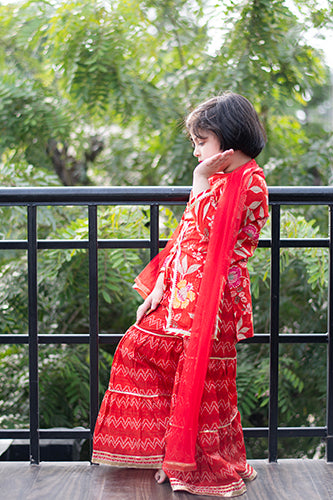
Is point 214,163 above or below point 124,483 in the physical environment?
above

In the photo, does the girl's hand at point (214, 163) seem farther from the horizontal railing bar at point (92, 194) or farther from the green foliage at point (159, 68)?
the green foliage at point (159, 68)

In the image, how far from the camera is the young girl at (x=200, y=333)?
149 centimetres

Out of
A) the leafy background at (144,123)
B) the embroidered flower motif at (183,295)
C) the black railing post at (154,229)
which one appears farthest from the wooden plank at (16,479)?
the leafy background at (144,123)

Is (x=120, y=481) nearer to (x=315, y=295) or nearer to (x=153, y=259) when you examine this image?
(x=153, y=259)

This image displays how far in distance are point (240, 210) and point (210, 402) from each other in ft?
1.89

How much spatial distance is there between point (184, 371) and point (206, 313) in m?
0.18

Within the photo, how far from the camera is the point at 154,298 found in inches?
64.0

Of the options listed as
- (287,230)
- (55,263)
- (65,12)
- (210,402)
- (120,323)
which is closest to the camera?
(210,402)

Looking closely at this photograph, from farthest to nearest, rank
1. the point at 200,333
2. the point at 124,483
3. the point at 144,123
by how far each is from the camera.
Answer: the point at 144,123, the point at 124,483, the point at 200,333

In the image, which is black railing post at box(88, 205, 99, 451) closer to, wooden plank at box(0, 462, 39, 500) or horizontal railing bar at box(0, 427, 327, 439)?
horizontal railing bar at box(0, 427, 327, 439)

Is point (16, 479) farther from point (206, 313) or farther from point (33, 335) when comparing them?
point (206, 313)

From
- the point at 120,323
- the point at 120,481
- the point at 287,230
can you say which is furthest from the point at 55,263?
the point at 120,481

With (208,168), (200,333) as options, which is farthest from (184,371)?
(208,168)

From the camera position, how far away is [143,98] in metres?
3.49
